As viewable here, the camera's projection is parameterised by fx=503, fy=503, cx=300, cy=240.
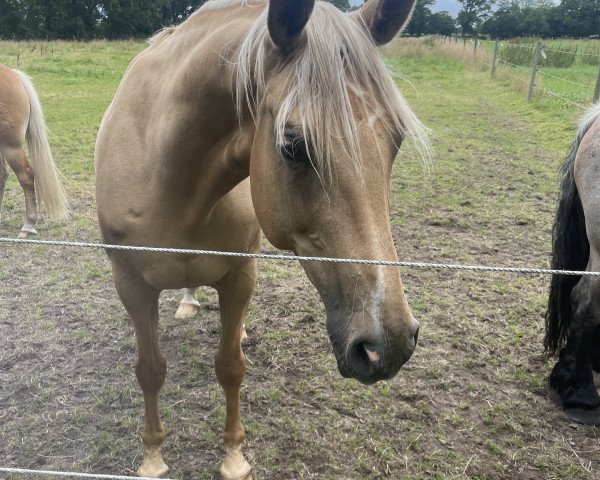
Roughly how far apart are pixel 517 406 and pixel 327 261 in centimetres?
196

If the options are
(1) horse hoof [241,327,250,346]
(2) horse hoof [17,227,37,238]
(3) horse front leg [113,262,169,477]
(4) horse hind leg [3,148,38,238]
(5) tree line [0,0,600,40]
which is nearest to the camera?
(3) horse front leg [113,262,169,477]

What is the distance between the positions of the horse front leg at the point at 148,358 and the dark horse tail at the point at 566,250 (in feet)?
6.94

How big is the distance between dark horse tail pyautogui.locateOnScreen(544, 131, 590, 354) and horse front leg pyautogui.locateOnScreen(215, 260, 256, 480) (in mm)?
1722

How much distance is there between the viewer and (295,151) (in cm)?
125

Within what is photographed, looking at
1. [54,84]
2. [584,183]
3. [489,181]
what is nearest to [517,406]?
[584,183]

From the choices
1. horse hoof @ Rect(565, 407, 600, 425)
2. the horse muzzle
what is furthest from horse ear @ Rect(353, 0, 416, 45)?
horse hoof @ Rect(565, 407, 600, 425)

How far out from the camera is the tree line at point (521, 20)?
157ft

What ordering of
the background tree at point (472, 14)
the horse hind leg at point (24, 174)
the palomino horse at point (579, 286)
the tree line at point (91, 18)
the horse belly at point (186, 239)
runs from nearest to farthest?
the horse belly at point (186, 239) < the palomino horse at point (579, 286) < the horse hind leg at point (24, 174) < the tree line at point (91, 18) < the background tree at point (472, 14)

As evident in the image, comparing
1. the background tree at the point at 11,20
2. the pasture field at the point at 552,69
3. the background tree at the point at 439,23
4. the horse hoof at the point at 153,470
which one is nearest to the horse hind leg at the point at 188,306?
the horse hoof at the point at 153,470

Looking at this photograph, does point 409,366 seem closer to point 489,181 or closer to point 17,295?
point 17,295

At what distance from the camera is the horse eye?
1229mm

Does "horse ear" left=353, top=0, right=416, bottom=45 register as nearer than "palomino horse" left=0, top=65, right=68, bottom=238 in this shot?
Yes

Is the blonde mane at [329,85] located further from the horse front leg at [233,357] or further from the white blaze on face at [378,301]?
the horse front leg at [233,357]

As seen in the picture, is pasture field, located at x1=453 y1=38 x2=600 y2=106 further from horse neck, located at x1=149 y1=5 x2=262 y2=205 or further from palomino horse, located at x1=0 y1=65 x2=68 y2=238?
horse neck, located at x1=149 y1=5 x2=262 y2=205
